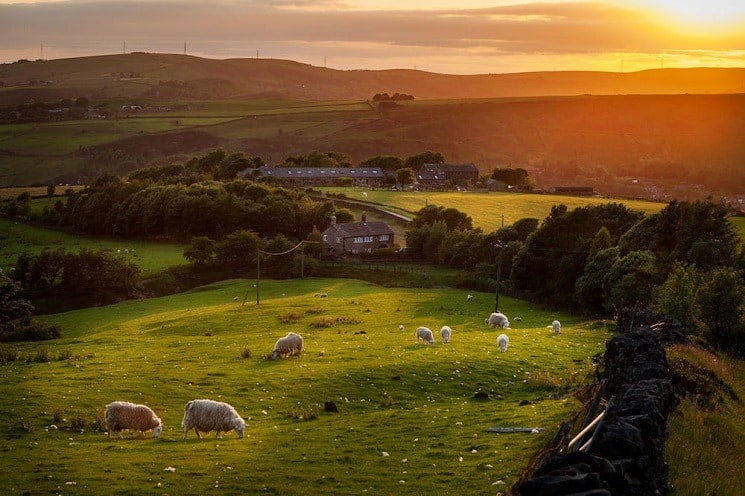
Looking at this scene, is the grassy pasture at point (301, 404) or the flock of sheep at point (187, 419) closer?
the grassy pasture at point (301, 404)

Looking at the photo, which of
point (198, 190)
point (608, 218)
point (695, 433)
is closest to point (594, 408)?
point (695, 433)

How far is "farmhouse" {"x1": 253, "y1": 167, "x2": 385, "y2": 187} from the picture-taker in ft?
582

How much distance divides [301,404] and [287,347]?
32.4 feet

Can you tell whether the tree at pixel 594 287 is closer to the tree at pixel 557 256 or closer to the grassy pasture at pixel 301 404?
the tree at pixel 557 256

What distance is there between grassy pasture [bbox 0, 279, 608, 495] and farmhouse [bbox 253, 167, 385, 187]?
401ft

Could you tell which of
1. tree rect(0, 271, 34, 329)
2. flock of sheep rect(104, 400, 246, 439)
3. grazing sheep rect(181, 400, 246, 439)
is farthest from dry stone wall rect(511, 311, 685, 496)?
tree rect(0, 271, 34, 329)

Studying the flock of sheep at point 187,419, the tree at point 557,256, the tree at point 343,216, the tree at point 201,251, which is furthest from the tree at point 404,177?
the flock of sheep at point 187,419

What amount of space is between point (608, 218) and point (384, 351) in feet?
194

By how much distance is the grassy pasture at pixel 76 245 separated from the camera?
9850 centimetres

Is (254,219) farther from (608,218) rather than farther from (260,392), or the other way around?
(260,392)

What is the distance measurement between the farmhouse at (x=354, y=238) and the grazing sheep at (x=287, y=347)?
6871 centimetres

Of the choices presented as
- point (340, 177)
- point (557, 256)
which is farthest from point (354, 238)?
Result: point (340, 177)

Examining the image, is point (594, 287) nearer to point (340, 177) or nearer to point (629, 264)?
point (629, 264)

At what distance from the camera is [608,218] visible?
9188 centimetres
